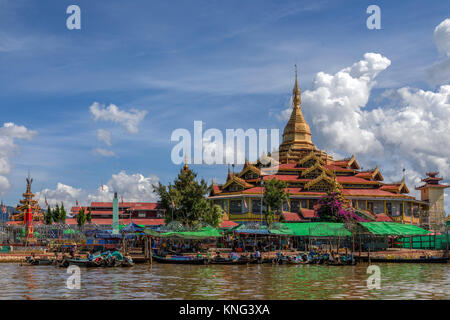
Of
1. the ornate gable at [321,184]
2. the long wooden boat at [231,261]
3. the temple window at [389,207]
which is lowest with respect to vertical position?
the long wooden boat at [231,261]

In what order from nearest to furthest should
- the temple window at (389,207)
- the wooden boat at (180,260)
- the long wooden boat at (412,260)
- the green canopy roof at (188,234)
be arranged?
the wooden boat at (180,260), the long wooden boat at (412,260), the green canopy roof at (188,234), the temple window at (389,207)

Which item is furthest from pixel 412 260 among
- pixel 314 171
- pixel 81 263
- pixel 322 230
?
pixel 314 171

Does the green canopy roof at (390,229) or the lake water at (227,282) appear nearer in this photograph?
the lake water at (227,282)

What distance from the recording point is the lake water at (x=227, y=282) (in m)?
27.8

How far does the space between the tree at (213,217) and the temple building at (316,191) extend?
506cm

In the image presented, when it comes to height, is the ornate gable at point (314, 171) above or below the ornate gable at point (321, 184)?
above

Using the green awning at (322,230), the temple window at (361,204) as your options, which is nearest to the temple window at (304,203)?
the temple window at (361,204)

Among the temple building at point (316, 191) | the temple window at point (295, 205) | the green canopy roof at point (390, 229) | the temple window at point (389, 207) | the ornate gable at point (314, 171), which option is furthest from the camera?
the ornate gable at point (314, 171)

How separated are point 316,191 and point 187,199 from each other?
23.5 metres

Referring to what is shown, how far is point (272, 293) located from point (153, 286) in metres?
7.31

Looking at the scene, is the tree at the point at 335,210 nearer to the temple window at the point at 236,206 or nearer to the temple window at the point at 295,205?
the temple window at the point at 295,205

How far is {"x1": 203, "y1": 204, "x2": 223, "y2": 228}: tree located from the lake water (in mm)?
13994

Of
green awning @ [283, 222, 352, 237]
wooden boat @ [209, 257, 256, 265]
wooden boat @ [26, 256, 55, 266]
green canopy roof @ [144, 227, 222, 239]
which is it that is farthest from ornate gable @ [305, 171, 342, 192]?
→ wooden boat @ [26, 256, 55, 266]
